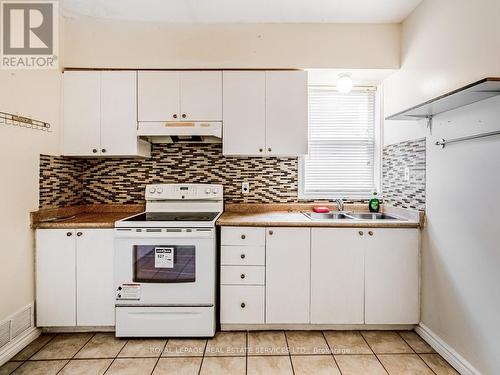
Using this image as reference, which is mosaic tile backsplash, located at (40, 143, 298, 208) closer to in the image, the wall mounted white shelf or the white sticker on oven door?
the white sticker on oven door

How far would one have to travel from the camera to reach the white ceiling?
8.02 feet

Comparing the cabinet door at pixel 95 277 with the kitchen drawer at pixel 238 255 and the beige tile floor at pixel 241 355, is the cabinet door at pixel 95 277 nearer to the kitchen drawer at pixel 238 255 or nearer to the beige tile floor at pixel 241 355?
the beige tile floor at pixel 241 355

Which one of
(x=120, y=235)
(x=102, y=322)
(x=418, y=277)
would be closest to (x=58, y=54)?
(x=120, y=235)

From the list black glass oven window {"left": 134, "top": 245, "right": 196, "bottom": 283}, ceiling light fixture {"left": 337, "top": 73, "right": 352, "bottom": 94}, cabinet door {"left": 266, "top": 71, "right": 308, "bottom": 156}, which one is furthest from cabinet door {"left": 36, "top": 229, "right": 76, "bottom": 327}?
ceiling light fixture {"left": 337, "top": 73, "right": 352, "bottom": 94}

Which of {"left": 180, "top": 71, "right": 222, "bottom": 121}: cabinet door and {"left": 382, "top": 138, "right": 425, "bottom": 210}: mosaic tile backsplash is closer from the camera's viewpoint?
{"left": 382, "top": 138, "right": 425, "bottom": 210}: mosaic tile backsplash

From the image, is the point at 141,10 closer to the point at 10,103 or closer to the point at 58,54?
the point at 58,54

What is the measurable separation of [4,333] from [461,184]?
315 centimetres

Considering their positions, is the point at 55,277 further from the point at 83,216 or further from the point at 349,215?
the point at 349,215

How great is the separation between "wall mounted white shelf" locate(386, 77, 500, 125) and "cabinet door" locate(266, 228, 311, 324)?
1.16 m

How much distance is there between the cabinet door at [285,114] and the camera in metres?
2.68

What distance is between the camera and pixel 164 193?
9.53 feet

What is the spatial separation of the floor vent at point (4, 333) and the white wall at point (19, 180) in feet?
0.21

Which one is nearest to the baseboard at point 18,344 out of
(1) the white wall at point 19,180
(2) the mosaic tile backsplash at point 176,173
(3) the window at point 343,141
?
(1) the white wall at point 19,180

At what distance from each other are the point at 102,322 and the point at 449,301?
252 cm
